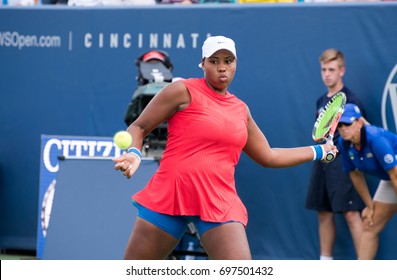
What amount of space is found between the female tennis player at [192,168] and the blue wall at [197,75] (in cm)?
379

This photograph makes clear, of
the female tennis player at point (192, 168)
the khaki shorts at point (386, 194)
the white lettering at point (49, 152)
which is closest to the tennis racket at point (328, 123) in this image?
the female tennis player at point (192, 168)

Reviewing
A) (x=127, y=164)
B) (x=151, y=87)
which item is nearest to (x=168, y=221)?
(x=127, y=164)

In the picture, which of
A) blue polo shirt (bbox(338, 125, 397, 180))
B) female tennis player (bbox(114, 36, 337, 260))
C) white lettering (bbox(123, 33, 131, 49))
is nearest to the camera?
female tennis player (bbox(114, 36, 337, 260))

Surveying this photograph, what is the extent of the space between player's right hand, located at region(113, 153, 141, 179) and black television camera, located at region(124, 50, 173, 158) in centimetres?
338

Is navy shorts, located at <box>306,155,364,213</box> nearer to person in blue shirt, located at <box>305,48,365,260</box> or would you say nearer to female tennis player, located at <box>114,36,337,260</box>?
person in blue shirt, located at <box>305,48,365,260</box>

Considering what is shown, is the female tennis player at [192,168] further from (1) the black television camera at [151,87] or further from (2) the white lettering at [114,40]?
(2) the white lettering at [114,40]

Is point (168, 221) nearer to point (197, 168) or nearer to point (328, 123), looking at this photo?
point (197, 168)

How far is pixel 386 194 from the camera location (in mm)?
9047

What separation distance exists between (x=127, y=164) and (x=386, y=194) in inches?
162

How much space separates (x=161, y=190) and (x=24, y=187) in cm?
515

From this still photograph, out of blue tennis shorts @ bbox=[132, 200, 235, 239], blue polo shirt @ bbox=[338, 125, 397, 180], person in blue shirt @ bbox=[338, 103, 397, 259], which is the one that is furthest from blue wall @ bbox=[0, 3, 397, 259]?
blue tennis shorts @ bbox=[132, 200, 235, 239]

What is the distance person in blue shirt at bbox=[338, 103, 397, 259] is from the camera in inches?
341

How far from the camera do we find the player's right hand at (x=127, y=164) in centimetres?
549
